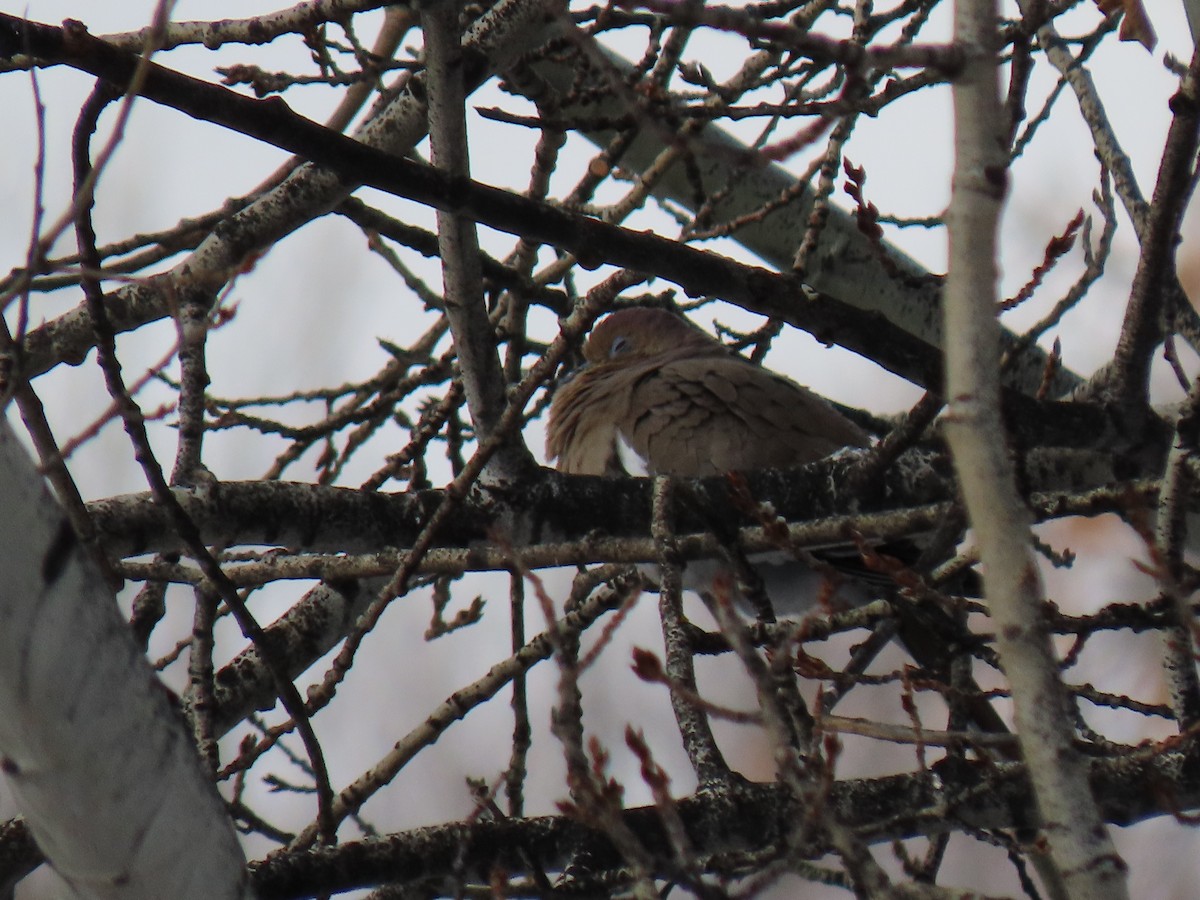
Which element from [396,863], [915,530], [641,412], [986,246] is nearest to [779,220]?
[641,412]

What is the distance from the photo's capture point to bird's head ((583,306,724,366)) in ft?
→ 16.9

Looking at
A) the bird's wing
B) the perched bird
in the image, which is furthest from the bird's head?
the bird's wing

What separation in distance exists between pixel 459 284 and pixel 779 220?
2.00 metres

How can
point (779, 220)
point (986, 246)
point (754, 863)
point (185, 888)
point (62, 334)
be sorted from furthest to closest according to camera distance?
point (779, 220)
point (62, 334)
point (754, 863)
point (185, 888)
point (986, 246)

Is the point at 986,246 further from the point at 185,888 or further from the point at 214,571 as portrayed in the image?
the point at 214,571

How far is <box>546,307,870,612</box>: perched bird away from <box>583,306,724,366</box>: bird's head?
632 millimetres

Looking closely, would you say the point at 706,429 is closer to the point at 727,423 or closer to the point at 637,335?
the point at 727,423

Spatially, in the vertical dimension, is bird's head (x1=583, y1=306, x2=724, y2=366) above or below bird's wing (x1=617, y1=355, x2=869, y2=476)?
above

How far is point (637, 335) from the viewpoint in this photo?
17.3 ft

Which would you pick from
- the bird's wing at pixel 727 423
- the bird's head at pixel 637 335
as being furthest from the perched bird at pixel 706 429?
the bird's head at pixel 637 335

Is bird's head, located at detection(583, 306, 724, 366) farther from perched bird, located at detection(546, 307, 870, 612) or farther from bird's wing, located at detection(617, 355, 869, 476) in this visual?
bird's wing, located at detection(617, 355, 869, 476)

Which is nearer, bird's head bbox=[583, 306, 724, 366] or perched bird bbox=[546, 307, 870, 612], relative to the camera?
perched bird bbox=[546, 307, 870, 612]

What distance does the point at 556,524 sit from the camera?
2.91 meters

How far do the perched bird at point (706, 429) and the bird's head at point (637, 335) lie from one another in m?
0.63
